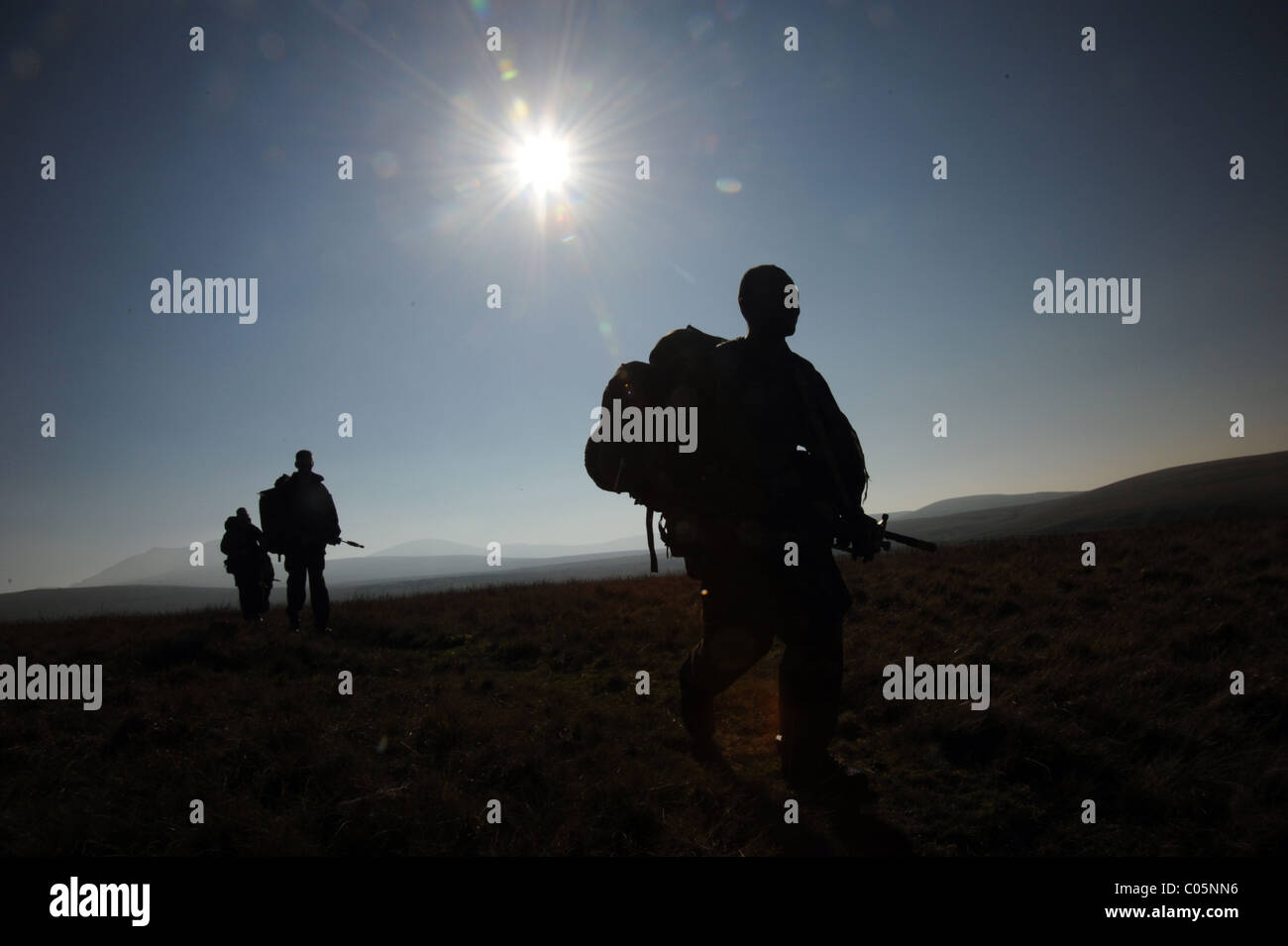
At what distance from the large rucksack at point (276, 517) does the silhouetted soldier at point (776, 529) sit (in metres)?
8.26

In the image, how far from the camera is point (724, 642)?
391cm

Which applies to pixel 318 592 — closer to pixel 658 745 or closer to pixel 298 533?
pixel 298 533

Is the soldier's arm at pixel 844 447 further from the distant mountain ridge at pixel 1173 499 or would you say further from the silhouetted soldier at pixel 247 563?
the distant mountain ridge at pixel 1173 499

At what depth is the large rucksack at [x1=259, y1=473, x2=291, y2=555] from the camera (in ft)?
31.6

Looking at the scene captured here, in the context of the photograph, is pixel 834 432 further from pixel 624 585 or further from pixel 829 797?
pixel 624 585

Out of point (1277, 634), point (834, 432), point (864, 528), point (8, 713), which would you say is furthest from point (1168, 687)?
point (8, 713)

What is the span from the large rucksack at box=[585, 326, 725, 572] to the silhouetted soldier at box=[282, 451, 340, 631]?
7484 mm

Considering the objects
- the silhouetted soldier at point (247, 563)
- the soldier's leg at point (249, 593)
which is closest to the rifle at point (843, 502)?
the silhouetted soldier at point (247, 563)

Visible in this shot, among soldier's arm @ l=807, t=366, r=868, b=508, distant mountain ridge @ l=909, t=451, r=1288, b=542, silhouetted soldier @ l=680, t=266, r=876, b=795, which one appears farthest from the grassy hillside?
distant mountain ridge @ l=909, t=451, r=1288, b=542

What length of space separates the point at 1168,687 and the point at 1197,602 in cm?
329

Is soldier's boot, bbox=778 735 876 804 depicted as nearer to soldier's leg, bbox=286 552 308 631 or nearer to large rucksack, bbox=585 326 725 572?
large rucksack, bbox=585 326 725 572

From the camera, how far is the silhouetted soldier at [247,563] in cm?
1089

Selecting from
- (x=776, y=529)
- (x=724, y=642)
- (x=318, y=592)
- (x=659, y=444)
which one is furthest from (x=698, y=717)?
(x=318, y=592)

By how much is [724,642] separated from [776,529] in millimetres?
840
